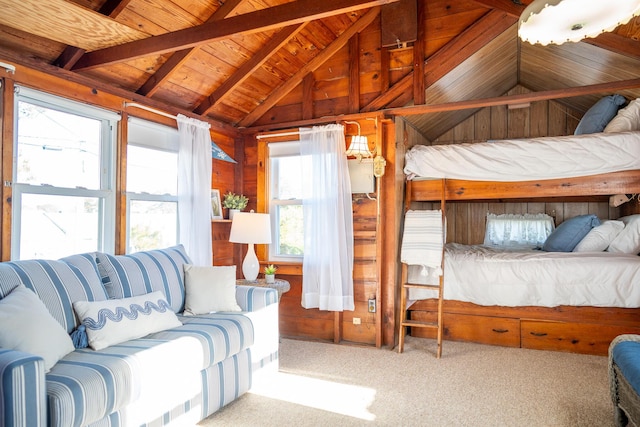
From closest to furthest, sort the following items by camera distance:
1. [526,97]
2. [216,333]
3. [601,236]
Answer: [216,333] → [526,97] → [601,236]

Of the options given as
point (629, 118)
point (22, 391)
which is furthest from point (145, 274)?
point (629, 118)

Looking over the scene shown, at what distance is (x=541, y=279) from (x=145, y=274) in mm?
3255

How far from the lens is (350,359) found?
342cm

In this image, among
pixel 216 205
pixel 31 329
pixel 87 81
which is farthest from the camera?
pixel 216 205

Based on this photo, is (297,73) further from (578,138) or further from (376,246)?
(578,138)

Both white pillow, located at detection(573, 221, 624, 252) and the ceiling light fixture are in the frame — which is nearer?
the ceiling light fixture

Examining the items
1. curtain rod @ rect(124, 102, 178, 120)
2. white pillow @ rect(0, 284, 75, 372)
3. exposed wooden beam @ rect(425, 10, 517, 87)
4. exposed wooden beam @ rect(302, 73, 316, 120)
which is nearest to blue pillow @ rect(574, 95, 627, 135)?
exposed wooden beam @ rect(425, 10, 517, 87)

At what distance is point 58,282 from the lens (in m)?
2.21

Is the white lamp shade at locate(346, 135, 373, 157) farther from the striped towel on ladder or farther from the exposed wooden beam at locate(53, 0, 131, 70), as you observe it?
the exposed wooden beam at locate(53, 0, 131, 70)

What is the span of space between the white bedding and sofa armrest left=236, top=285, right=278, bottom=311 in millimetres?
1592

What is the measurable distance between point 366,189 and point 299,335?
160 centimetres

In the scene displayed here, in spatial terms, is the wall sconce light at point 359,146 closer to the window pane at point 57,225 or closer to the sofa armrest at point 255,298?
the sofa armrest at point 255,298

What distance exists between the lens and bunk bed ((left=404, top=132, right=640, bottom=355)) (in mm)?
3492

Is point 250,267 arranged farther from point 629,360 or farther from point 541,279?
point 629,360
